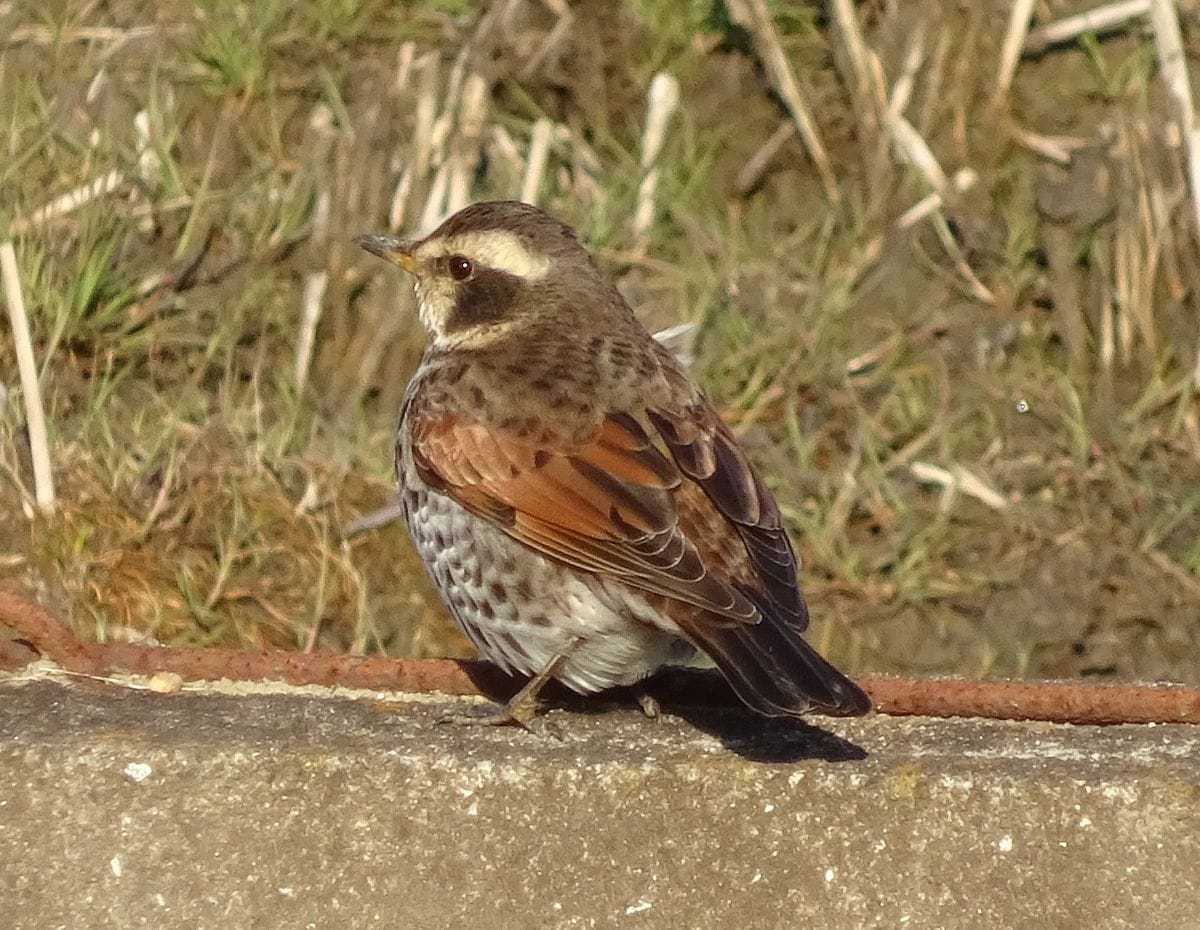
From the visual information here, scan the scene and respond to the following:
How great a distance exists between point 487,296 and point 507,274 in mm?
79

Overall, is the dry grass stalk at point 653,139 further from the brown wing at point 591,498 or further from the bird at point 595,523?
the brown wing at point 591,498

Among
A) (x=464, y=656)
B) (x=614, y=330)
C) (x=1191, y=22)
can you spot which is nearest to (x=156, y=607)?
(x=464, y=656)

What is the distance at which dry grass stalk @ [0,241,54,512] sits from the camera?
6.33 meters

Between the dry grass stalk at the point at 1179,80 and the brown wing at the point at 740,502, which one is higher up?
the dry grass stalk at the point at 1179,80

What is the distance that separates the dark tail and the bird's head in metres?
1.38

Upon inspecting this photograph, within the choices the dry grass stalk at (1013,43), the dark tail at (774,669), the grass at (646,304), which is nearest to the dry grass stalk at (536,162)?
the grass at (646,304)

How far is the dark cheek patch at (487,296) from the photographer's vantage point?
5594 millimetres

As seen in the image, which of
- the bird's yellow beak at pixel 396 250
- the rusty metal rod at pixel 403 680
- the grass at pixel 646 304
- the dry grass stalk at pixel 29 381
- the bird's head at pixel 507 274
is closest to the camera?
the rusty metal rod at pixel 403 680

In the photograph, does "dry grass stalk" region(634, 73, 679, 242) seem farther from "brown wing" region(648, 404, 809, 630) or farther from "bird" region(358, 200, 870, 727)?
"brown wing" region(648, 404, 809, 630)

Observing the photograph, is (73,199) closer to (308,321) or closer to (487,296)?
(308,321)

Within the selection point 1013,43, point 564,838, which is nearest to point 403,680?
point 564,838

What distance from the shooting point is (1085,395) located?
7.45 m

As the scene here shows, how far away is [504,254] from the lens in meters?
5.61

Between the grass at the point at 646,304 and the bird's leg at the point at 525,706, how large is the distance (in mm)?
1656
